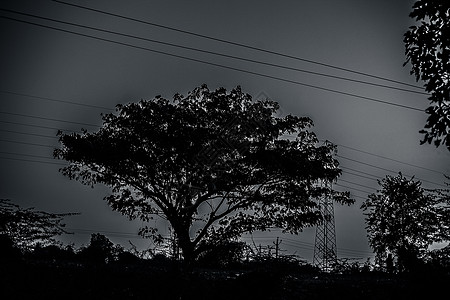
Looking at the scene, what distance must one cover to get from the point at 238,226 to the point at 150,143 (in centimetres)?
692

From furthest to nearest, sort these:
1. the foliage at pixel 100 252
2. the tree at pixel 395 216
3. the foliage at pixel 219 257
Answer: the tree at pixel 395 216
the foliage at pixel 219 257
the foliage at pixel 100 252

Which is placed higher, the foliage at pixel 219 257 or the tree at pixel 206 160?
the tree at pixel 206 160

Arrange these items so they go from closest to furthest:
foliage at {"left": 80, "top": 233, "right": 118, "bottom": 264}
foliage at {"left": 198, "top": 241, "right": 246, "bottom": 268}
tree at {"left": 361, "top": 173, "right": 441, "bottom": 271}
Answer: foliage at {"left": 80, "top": 233, "right": 118, "bottom": 264} → foliage at {"left": 198, "top": 241, "right": 246, "bottom": 268} → tree at {"left": 361, "top": 173, "right": 441, "bottom": 271}

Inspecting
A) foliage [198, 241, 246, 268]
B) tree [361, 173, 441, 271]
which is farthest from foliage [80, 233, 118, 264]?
tree [361, 173, 441, 271]

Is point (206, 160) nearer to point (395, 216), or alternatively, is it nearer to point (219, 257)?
point (219, 257)

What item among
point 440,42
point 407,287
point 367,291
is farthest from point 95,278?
point 440,42

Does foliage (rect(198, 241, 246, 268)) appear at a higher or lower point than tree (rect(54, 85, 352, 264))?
lower

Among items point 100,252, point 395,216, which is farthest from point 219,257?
point 395,216

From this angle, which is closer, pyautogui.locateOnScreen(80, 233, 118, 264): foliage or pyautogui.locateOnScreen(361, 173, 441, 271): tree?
pyautogui.locateOnScreen(80, 233, 118, 264): foliage

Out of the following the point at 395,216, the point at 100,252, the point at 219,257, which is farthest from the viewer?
the point at 395,216

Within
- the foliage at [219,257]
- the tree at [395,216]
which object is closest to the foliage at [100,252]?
the foliage at [219,257]

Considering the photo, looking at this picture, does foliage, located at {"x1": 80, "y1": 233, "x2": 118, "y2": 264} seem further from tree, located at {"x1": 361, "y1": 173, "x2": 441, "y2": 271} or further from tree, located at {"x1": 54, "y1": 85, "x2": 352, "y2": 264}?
tree, located at {"x1": 361, "y1": 173, "x2": 441, "y2": 271}

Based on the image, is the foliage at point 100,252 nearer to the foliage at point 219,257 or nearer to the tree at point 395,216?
the foliage at point 219,257

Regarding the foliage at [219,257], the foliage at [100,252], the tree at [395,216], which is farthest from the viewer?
the tree at [395,216]
